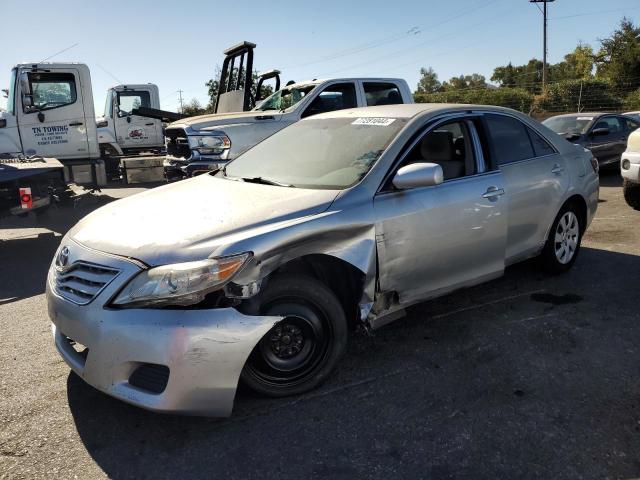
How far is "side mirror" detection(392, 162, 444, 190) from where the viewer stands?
3.32 metres

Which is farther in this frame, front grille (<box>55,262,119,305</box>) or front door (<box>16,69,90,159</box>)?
front door (<box>16,69,90,159</box>)

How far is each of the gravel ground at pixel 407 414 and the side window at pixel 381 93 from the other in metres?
5.53

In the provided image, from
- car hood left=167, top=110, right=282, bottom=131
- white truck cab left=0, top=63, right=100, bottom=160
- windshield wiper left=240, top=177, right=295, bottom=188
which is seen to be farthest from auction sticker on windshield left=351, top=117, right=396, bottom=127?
white truck cab left=0, top=63, right=100, bottom=160

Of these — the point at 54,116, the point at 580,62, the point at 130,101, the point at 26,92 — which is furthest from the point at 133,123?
the point at 580,62

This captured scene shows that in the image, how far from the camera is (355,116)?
4160mm

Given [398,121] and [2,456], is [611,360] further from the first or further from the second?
[2,456]

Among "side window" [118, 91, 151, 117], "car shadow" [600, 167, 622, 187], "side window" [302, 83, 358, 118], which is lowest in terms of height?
"car shadow" [600, 167, 622, 187]

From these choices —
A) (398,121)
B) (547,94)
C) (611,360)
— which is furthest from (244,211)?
(547,94)

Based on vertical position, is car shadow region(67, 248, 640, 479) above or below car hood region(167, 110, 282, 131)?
below

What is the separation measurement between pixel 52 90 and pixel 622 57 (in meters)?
41.8

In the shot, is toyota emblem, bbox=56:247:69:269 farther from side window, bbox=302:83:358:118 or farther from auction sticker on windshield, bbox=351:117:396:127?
side window, bbox=302:83:358:118

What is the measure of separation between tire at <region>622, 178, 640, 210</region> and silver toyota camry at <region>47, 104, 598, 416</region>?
4109 mm

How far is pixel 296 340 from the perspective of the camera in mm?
2992

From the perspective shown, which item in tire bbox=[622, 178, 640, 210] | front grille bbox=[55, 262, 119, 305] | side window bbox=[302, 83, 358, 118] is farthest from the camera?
side window bbox=[302, 83, 358, 118]
